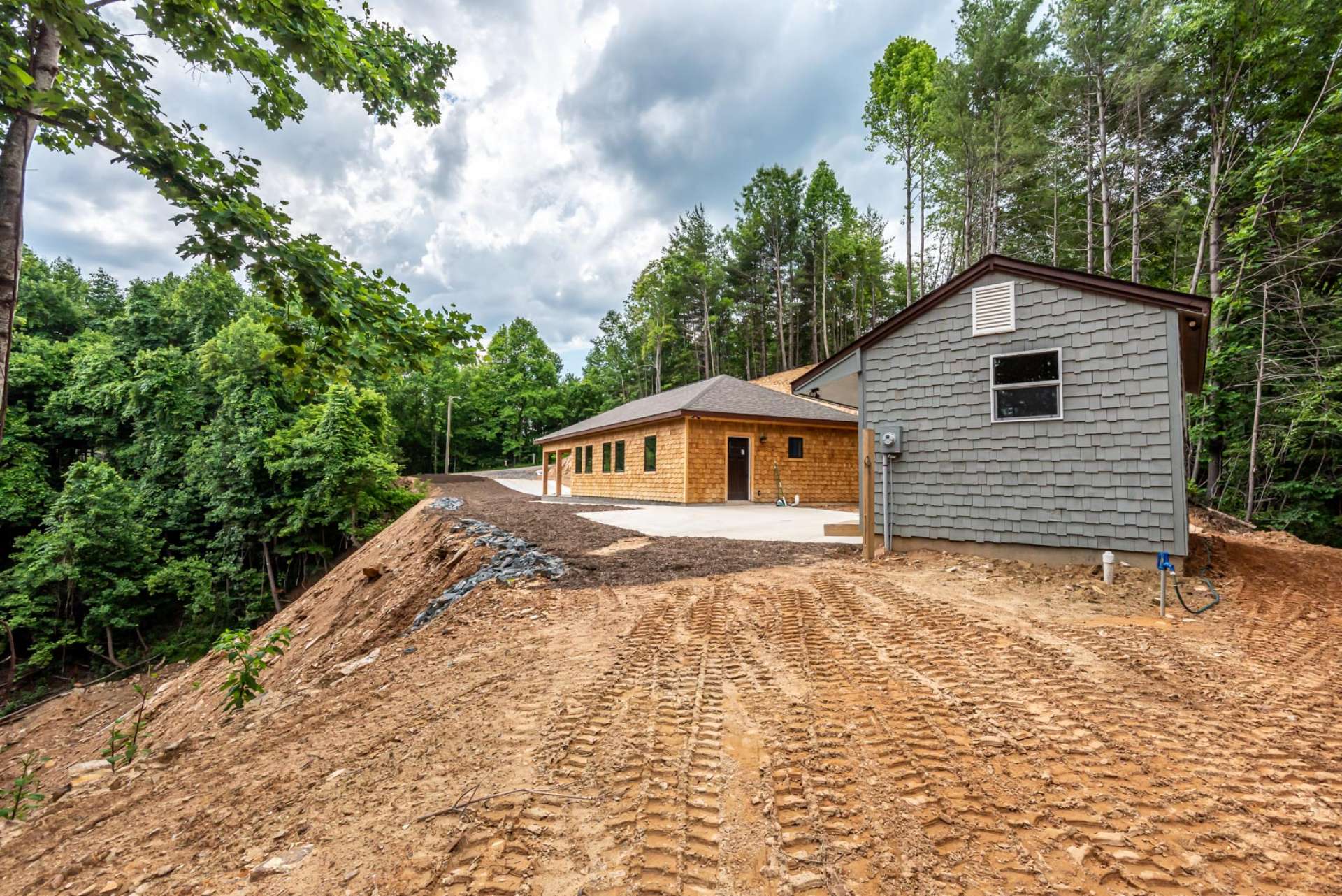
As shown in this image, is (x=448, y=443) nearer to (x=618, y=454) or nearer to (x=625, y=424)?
(x=618, y=454)

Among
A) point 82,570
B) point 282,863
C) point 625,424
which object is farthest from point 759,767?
point 82,570

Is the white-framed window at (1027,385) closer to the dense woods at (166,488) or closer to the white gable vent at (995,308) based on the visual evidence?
the white gable vent at (995,308)

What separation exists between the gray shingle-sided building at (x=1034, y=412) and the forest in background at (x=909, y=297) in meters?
5.25

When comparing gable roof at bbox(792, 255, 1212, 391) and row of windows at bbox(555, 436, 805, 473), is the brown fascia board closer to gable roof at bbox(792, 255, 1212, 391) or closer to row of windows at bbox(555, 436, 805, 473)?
row of windows at bbox(555, 436, 805, 473)

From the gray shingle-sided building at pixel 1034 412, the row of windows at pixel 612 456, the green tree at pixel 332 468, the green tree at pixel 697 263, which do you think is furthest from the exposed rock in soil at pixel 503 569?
the green tree at pixel 697 263

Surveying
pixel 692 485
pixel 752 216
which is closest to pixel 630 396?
pixel 752 216

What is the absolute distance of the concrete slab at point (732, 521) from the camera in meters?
7.32

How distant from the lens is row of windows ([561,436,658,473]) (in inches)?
542

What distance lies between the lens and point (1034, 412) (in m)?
5.36

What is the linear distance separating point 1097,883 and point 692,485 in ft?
36.0

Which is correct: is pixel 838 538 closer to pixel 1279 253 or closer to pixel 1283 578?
pixel 1283 578

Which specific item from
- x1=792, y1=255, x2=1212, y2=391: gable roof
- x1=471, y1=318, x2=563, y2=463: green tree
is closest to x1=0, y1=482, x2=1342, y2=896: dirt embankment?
x1=792, y1=255, x2=1212, y2=391: gable roof

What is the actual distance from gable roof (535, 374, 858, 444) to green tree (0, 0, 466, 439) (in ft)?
30.5

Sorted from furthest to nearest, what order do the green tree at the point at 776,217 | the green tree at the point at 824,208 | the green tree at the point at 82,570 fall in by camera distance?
the green tree at the point at 776,217 < the green tree at the point at 824,208 < the green tree at the point at 82,570
